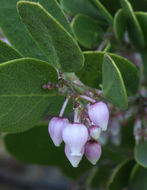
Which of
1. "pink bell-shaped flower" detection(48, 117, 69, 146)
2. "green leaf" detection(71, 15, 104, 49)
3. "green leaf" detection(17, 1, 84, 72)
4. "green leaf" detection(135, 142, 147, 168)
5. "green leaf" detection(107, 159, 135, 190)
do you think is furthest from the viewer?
"green leaf" detection(107, 159, 135, 190)

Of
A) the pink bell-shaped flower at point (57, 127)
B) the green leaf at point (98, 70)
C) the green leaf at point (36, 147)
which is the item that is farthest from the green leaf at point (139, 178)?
the pink bell-shaped flower at point (57, 127)

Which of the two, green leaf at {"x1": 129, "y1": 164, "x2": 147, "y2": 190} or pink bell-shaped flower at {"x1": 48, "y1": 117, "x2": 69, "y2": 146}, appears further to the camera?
green leaf at {"x1": 129, "y1": 164, "x2": 147, "y2": 190}

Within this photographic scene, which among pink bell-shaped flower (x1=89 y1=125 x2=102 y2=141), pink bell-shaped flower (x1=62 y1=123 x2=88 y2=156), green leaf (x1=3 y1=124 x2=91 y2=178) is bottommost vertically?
green leaf (x1=3 y1=124 x2=91 y2=178)

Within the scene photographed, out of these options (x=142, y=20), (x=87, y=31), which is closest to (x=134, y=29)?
(x=142, y=20)

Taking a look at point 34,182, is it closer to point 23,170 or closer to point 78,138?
point 23,170

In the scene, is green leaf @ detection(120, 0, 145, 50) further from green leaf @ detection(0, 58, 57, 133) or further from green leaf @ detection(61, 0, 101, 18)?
green leaf @ detection(0, 58, 57, 133)

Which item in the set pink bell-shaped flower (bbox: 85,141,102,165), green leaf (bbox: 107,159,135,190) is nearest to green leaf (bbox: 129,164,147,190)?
green leaf (bbox: 107,159,135,190)

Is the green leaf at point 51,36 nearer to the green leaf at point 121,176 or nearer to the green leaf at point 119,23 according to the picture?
the green leaf at point 119,23

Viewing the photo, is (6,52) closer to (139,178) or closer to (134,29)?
(134,29)
